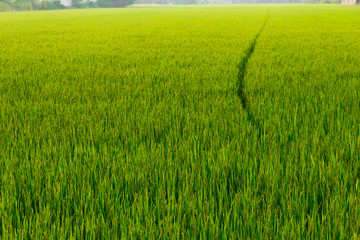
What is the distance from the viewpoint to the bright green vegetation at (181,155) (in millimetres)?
1187

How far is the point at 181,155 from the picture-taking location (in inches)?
73.5

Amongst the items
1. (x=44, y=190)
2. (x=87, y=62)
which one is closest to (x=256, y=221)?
(x=44, y=190)

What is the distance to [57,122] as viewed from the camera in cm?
262

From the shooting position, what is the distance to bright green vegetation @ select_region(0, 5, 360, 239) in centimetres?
119

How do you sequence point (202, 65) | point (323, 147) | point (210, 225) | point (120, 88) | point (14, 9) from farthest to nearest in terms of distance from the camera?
point (14, 9)
point (202, 65)
point (120, 88)
point (323, 147)
point (210, 225)

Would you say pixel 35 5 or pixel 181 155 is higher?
pixel 35 5

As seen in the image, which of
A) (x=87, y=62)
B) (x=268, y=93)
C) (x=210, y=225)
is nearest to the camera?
(x=210, y=225)

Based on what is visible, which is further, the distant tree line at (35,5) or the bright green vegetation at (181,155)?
the distant tree line at (35,5)

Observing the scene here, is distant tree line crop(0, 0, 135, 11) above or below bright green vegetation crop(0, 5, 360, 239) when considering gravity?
above

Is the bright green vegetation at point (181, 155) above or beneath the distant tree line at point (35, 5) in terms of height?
beneath

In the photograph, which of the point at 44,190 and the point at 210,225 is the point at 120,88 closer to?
the point at 44,190

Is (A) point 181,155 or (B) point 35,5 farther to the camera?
(B) point 35,5

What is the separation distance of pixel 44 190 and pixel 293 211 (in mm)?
991

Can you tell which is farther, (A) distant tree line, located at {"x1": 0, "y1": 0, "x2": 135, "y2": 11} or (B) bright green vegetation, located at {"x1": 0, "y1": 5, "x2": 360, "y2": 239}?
(A) distant tree line, located at {"x1": 0, "y1": 0, "x2": 135, "y2": 11}
